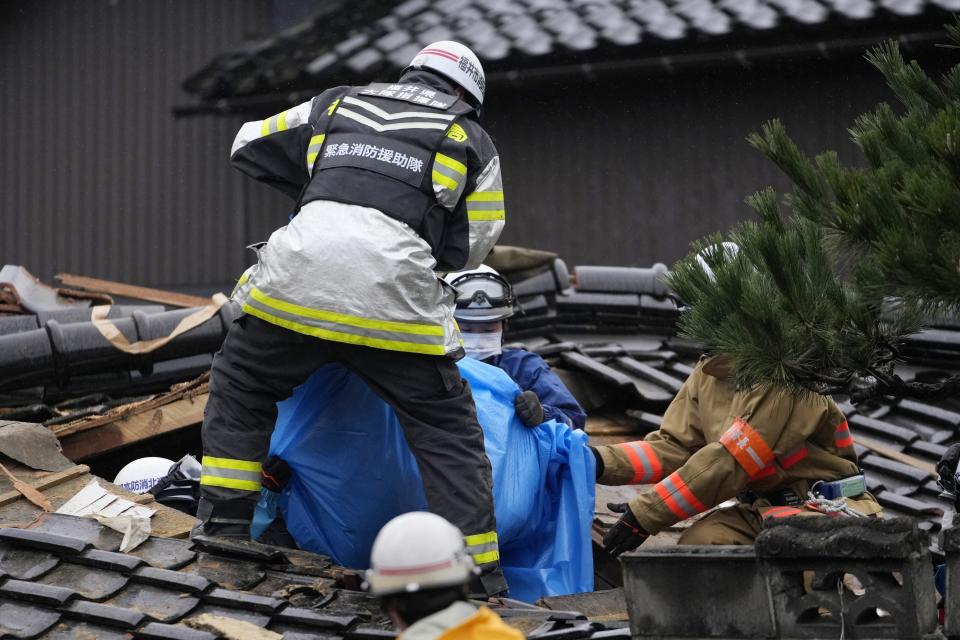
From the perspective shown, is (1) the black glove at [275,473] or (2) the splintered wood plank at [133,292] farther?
(2) the splintered wood plank at [133,292]

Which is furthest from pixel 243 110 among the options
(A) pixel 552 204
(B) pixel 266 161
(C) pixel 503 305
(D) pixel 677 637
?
(D) pixel 677 637

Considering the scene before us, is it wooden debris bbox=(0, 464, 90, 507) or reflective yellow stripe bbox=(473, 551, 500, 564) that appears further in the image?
wooden debris bbox=(0, 464, 90, 507)

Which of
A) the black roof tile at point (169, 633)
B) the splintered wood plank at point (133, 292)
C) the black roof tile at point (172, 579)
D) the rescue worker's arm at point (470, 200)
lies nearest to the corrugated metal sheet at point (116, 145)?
the splintered wood plank at point (133, 292)

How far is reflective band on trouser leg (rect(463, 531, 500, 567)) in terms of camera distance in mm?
3971

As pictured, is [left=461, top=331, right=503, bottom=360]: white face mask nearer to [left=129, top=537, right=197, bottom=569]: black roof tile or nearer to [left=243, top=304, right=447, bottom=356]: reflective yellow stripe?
[left=243, top=304, right=447, bottom=356]: reflective yellow stripe

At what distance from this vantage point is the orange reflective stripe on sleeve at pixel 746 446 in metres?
4.56

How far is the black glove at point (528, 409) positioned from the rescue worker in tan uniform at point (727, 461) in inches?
13.9

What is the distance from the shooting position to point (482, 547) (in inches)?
157

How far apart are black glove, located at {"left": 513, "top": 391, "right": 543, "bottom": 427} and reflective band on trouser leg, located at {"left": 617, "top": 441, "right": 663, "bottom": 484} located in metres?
0.49

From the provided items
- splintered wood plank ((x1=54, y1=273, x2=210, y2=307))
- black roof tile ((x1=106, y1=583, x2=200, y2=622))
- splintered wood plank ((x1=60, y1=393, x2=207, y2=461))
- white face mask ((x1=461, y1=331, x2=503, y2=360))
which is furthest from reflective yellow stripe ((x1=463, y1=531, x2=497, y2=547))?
splintered wood plank ((x1=54, y1=273, x2=210, y2=307))

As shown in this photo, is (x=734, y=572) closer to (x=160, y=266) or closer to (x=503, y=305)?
(x=503, y=305)

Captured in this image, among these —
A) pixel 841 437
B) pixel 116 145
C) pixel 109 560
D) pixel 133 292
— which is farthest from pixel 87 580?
pixel 116 145

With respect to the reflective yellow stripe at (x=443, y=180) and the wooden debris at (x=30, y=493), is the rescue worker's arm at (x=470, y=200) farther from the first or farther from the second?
the wooden debris at (x=30, y=493)

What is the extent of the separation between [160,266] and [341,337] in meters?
7.24
